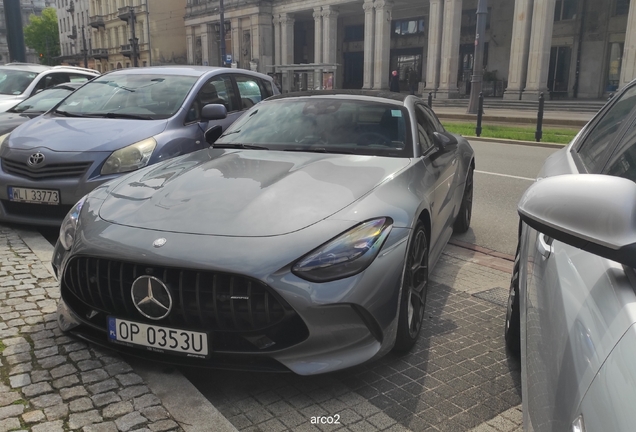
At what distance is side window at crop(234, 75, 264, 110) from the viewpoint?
7613 millimetres

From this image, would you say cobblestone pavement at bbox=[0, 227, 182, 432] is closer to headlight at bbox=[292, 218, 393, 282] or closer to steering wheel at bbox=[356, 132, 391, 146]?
headlight at bbox=[292, 218, 393, 282]

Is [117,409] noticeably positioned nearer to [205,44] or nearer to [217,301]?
[217,301]

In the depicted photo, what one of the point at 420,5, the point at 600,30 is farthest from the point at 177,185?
the point at 420,5

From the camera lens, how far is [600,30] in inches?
1363

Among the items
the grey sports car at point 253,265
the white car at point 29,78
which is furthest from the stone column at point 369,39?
the grey sports car at point 253,265

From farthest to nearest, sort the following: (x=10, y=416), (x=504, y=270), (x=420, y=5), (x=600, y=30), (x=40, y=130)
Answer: (x=420, y=5) → (x=600, y=30) → (x=40, y=130) → (x=504, y=270) → (x=10, y=416)

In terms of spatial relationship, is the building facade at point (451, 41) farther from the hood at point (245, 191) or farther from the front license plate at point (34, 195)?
the hood at point (245, 191)

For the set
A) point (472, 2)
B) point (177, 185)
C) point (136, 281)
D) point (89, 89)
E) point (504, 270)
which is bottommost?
point (504, 270)

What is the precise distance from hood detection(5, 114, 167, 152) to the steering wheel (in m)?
2.55

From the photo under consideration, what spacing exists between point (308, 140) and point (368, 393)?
2.03 meters

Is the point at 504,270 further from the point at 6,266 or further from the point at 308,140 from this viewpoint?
the point at 6,266

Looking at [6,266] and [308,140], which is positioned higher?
[308,140]

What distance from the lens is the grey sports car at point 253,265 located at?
266 cm

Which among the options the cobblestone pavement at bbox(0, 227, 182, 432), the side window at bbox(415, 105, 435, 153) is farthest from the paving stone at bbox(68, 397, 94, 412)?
the side window at bbox(415, 105, 435, 153)
